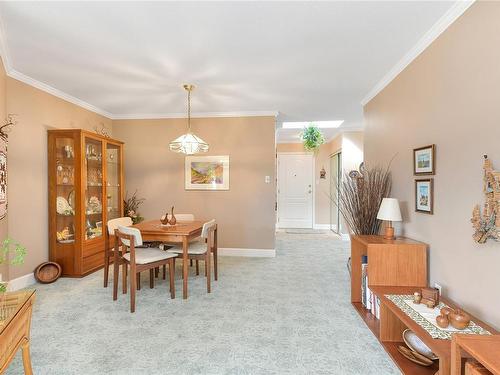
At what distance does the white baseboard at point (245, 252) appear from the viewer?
4.52 m

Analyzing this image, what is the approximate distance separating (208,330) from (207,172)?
2853mm

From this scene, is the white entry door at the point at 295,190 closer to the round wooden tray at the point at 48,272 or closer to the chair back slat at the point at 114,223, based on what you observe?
the chair back slat at the point at 114,223

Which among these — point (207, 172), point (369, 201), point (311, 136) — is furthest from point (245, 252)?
point (311, 136)

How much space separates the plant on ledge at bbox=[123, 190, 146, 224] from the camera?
14.8 ft

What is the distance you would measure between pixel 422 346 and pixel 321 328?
0.73 m

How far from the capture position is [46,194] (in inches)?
136

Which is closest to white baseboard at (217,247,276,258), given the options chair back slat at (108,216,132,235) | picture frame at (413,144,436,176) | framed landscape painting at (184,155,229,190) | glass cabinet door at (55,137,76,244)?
framed landscape painting at (184,155,229,190)

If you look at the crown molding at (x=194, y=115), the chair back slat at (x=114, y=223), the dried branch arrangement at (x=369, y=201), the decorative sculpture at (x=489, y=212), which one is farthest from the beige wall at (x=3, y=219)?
the decorative sculpture at (x=489, y=212)

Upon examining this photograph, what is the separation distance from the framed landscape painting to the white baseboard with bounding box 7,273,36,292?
7.80ft

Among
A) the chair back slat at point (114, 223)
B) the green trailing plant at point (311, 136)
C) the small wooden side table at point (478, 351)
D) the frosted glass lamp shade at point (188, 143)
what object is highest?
the green trailing plant at point (311, 136)

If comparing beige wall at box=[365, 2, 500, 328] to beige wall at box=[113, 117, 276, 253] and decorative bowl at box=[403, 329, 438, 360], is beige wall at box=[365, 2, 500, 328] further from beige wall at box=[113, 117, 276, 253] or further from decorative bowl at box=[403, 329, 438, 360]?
beige wall at box=[113, 117, 276, 253]

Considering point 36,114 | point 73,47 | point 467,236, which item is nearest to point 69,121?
point 36,114

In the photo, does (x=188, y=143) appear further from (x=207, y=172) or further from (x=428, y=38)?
(x=428, y=38)

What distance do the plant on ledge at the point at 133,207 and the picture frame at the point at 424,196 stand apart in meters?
4.00
